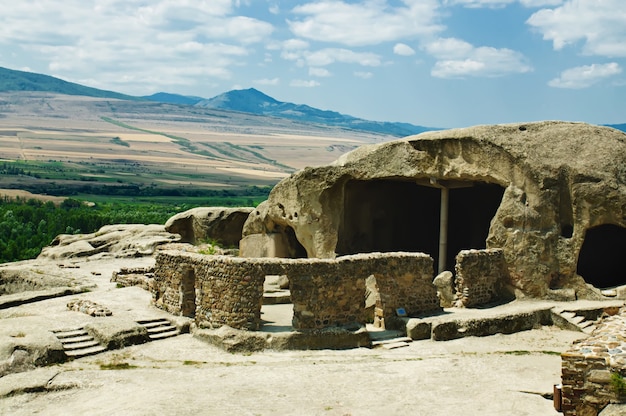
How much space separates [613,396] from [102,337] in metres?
11.9

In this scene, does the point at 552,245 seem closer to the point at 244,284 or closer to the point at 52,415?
the point at 244,284

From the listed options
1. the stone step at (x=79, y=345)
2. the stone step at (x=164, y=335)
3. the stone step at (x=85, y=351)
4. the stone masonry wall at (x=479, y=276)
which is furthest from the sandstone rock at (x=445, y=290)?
the stone step at (x=79, y=345)

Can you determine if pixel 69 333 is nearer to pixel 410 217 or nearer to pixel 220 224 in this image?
pixel 410 217

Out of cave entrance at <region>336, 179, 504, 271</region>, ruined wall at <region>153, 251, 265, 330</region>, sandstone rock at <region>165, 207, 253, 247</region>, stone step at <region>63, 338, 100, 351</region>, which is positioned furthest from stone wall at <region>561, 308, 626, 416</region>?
sandstone rock at <region>165, 207, 253, 247</region>

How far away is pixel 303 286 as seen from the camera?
1912 cm

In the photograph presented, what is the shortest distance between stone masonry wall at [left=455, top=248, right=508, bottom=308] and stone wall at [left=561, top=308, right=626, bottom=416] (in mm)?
8056

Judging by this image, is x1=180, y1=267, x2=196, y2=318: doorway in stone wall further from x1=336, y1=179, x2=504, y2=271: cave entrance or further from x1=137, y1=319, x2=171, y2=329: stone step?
x1=336, y1=179, x2=504, y2=271: cave entrance

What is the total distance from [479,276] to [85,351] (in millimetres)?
10894

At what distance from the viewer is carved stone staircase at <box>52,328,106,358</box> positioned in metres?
18.5

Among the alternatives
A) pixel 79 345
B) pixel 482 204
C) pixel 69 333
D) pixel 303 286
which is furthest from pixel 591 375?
pixel 482 204

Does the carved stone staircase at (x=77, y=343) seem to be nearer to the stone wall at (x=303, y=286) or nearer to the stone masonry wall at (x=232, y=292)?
the stone wall at (x=303, y=286)

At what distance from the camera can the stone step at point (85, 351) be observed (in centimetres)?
1833

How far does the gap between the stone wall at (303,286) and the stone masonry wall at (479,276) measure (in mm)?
1417

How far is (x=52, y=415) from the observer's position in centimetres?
1499
